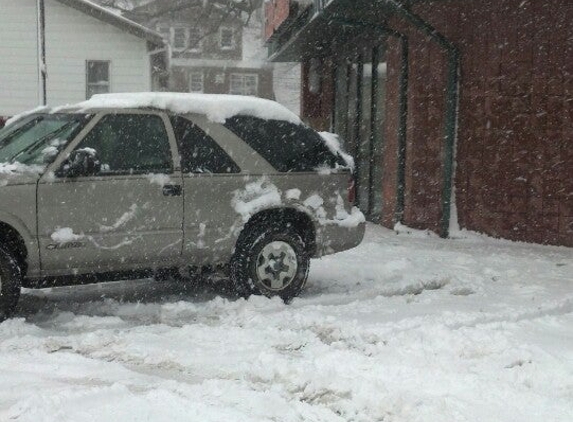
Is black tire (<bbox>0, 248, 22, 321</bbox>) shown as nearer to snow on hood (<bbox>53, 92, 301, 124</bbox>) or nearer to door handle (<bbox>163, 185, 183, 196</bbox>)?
door handle (<bbox>163, 185, 183, 196</bbox>)

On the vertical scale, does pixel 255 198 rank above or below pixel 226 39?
below

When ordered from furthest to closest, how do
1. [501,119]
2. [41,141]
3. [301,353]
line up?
[501,119] → [41,141] → [301,353]

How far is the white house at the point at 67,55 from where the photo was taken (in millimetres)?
24500

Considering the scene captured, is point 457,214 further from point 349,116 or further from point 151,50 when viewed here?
point 151,50

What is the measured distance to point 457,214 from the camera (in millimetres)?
11656

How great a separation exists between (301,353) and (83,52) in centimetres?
2148

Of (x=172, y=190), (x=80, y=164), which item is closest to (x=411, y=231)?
(x=172, y=190)

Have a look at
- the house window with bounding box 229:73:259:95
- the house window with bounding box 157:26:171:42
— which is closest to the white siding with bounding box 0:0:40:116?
the house window with bounding box 157:26:171:42

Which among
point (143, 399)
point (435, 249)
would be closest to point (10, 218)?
point (143, 399)

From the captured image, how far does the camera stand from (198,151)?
6801 mm

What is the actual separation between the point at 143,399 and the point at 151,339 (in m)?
1.39

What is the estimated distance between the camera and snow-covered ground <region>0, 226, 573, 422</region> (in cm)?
421

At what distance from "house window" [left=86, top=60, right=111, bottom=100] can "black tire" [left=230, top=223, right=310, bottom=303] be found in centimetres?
1923

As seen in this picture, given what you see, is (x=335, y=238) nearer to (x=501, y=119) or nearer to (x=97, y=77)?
(x=501, y=119)
